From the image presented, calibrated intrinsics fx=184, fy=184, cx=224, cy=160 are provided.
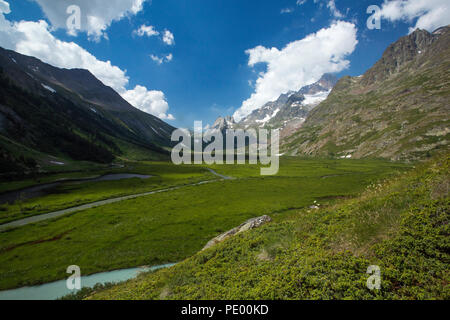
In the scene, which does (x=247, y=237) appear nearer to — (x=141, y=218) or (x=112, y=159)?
(x=141, y=218)

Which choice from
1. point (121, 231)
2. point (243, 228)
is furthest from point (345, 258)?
point (121, 231)

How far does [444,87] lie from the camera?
647ft

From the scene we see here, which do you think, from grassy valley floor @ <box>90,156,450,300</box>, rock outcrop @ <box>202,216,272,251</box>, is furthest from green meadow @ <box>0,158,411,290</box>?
grassy valley floor @ <box>90,156,450,300</box>

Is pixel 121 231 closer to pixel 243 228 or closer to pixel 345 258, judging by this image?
pixel 243 228

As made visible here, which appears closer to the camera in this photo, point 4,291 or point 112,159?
point 4,291

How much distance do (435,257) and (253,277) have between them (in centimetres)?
812

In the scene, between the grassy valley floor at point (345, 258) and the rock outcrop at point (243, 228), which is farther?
the rock outcrop at point (243, 228)

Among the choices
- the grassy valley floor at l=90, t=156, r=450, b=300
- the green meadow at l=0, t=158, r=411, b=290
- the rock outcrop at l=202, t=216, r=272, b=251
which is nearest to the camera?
the grassy valley floor at l=90, t=156, r=450, b=300

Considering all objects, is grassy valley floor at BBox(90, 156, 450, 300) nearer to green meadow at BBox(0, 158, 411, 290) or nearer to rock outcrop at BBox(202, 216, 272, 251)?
rock outcrop at BBox(202, 216, 272, 251)

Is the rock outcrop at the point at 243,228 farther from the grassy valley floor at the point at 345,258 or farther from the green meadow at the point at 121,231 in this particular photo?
the green meadow at the point at 121,231

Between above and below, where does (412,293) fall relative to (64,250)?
above

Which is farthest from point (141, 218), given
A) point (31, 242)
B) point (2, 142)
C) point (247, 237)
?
point (2, 142)

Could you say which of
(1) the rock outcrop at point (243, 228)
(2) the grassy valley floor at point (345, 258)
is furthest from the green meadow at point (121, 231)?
(2) the grassy valley floor at point (345, 258)
